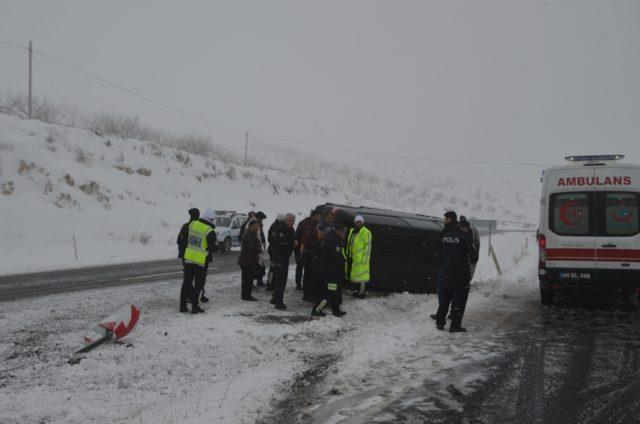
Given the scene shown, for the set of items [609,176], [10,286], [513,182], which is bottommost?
[10,286]

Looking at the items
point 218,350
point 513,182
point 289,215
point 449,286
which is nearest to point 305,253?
point 289,215

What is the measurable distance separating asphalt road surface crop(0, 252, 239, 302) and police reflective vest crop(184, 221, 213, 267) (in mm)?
4433

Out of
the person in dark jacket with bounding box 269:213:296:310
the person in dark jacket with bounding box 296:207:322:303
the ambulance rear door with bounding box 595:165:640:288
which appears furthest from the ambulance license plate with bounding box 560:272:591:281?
the person in dark jacket with bounding box 269:213:296:310

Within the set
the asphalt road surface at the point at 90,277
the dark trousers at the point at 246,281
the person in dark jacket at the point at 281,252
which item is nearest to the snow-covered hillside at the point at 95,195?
the asphalt road surface at the point at 90,277

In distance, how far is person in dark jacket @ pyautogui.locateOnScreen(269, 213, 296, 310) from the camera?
948 centimetres

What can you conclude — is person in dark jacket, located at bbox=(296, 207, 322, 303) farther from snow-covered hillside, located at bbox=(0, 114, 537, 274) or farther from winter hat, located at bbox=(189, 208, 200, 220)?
snow-covered hillside, located at bbox=(0, 114, 537, 274)

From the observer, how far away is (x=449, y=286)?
8211 mm

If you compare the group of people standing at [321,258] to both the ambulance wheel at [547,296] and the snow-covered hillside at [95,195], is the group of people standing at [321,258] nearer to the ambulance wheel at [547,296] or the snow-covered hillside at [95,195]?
the ambulance wheel at [547,296]

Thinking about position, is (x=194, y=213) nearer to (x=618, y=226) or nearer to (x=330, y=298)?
(x=330, y=298)

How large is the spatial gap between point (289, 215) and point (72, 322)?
432 cm

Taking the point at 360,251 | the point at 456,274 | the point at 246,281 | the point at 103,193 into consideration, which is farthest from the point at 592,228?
the point at 103,193

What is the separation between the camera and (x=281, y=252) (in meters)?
9.59

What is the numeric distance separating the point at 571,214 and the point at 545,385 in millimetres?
5578

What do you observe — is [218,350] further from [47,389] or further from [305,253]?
[305,253]
